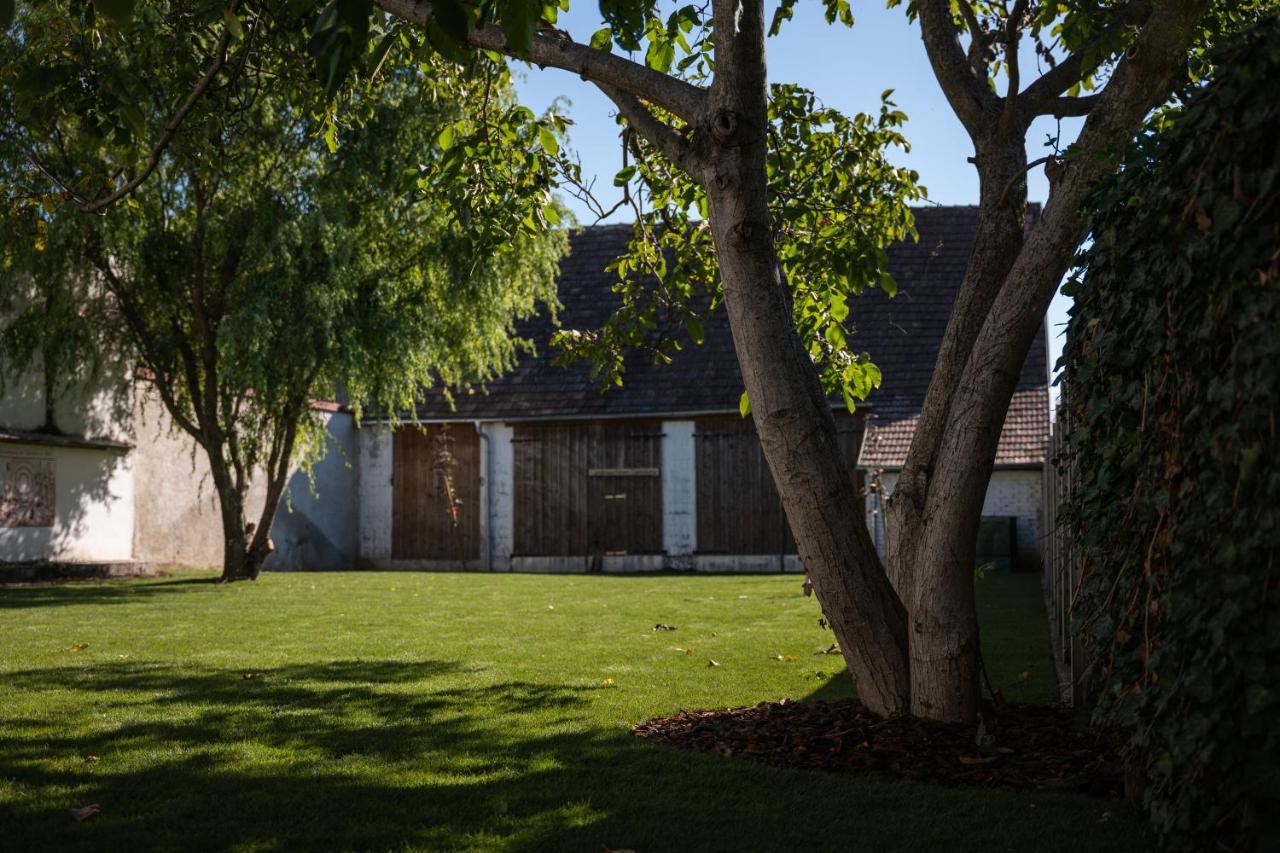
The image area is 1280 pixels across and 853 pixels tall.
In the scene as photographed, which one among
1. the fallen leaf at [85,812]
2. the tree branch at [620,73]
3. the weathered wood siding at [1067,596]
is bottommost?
the fallen leaf at [85,812]

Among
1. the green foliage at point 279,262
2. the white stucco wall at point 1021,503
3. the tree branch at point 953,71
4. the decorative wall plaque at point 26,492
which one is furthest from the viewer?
the white stucco wall at point 1021,503

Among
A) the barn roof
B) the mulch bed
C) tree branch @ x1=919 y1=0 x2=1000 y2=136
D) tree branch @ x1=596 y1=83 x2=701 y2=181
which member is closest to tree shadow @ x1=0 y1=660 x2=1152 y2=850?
the mulch bed

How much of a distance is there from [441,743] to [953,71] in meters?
4.01

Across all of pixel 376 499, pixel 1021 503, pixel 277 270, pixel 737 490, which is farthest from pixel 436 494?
pixel 1021 503

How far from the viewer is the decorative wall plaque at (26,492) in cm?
1625

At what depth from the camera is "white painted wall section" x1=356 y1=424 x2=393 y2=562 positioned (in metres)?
23.4

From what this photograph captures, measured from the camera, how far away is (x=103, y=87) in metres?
4.94

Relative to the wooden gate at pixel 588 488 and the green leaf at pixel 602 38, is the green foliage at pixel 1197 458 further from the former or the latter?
the wooden gate at pixel 588 488

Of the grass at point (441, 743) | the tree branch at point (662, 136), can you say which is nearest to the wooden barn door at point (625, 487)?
the grass at point (441, 743)

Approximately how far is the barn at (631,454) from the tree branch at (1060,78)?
13.7 meters

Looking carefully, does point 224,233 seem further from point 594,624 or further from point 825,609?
point 825,609

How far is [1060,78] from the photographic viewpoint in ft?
19.8

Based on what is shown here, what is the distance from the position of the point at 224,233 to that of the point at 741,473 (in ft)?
31.9

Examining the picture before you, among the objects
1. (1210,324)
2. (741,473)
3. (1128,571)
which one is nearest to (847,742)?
(1128,571)
